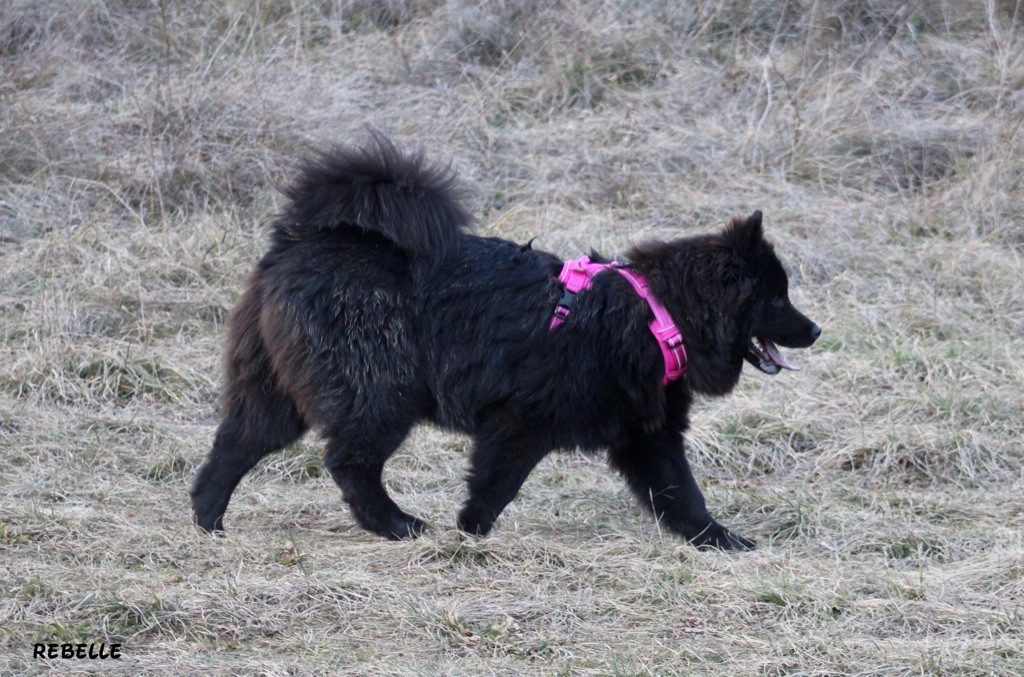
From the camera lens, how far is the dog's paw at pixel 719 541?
5.09 m

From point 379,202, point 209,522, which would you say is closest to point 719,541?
point 379,202

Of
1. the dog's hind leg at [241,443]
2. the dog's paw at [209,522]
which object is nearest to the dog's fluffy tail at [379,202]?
the dog's hind leg at [241,443]

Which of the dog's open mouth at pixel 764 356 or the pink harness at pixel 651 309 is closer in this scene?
the pink harness at pixel 651 309

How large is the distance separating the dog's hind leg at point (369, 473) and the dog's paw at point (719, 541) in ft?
3.96

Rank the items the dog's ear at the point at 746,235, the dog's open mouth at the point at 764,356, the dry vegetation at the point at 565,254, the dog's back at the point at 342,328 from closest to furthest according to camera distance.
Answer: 1. the dry vegetation at the point at 565,254
2. the dog's back at the point at 342,328
3. the dog's ear at the point at 746,235
4. the dog's open mouth at the point at 764,356

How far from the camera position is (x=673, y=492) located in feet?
16.9

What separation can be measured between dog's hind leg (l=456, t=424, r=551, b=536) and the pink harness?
19.7 inches

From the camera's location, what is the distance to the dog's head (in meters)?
5.03

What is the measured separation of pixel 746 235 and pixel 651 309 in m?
0.51

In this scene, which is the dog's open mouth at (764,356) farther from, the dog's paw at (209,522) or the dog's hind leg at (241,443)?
the dog's paw at (209,522)

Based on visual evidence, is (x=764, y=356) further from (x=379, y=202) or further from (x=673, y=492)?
(x=379, y=202)

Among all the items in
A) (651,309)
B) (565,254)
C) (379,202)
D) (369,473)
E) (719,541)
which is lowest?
(565,254)

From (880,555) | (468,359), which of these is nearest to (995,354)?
(880,555)

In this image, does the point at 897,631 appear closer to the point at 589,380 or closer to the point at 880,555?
the point at 880,555
